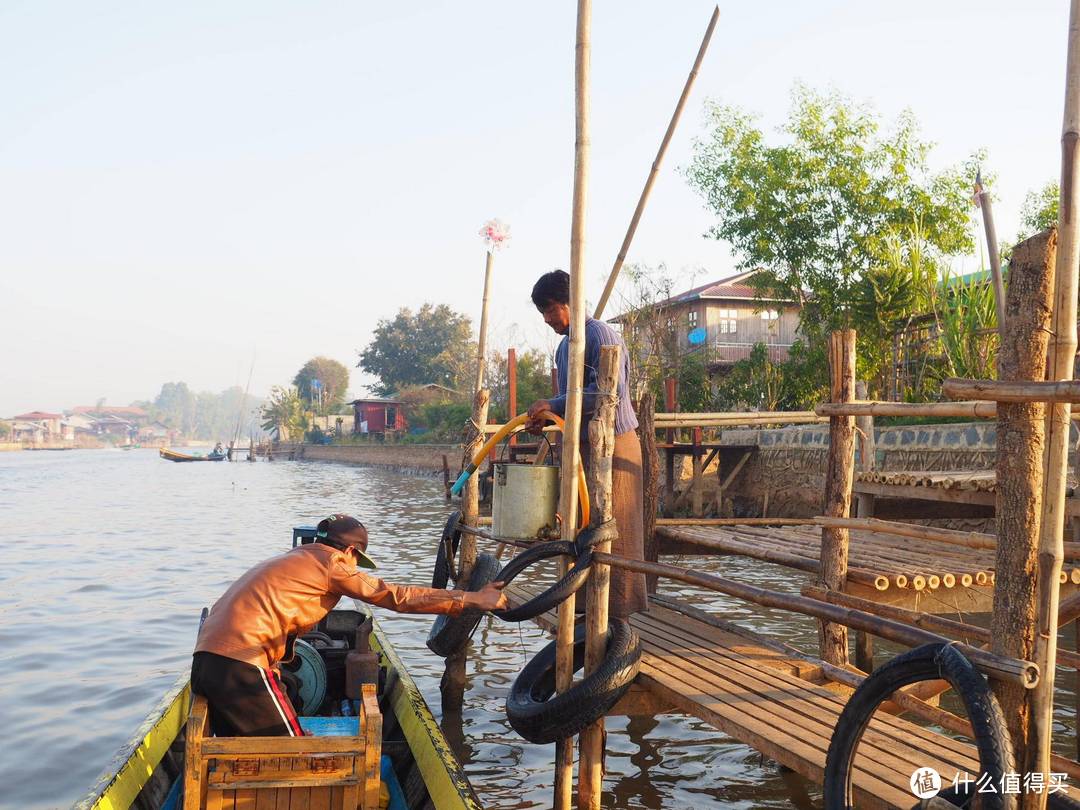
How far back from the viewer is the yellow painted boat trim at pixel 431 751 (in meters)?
4.27

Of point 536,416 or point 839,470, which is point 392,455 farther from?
point 536,416

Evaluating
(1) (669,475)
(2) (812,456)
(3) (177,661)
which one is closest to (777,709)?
(3) (177,661)

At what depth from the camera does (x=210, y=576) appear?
16578 millimetres

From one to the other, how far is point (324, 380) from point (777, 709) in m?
105

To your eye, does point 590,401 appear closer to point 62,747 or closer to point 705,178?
point 62,747

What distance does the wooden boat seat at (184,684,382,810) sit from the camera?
3.88 m

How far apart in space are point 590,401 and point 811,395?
19.3 meters

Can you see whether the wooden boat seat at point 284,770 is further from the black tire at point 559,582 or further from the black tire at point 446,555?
the black tire at point 446,555

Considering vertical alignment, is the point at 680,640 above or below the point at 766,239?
below

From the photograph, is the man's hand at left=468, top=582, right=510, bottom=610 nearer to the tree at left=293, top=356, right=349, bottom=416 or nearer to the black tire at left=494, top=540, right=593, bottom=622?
the black tire at left=494, top=540, right=593, bottom=622

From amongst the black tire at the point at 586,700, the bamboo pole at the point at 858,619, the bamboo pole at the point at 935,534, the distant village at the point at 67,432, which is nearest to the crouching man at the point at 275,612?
the black tire at the point at 586,700

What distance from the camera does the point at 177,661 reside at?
10.6 meters

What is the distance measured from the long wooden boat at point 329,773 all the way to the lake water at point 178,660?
Result: 4.30 ft

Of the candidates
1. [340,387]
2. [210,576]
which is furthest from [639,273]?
[340,387]
